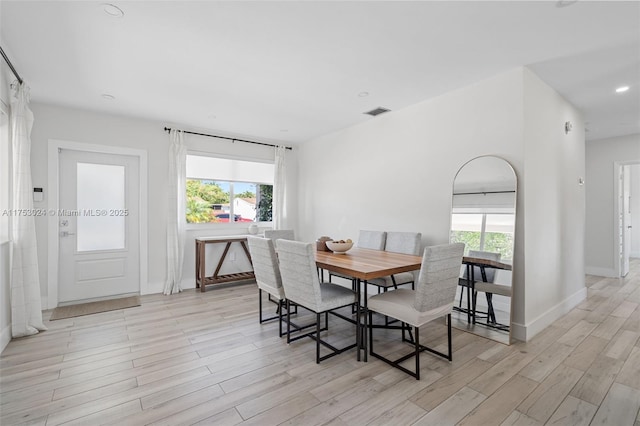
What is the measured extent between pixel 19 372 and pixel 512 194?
169 inches

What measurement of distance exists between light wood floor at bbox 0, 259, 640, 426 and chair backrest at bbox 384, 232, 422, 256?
0.83m

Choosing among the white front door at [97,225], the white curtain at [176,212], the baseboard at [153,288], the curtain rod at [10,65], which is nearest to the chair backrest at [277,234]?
the white curtain at [176,212]

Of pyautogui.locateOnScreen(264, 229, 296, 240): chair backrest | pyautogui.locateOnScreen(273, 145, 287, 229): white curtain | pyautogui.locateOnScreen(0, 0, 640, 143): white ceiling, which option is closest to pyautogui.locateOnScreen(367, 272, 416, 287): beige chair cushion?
pyautogui.locateOnScreen(264, 229, 296, 240): chair backrest

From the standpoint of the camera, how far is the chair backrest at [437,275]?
210 cm

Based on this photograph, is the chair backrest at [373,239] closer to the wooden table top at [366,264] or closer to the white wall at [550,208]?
the wooden table top at [366,264]

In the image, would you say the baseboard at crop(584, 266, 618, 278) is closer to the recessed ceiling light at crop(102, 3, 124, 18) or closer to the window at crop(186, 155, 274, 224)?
the window at crop(186, 155, 274, 224)

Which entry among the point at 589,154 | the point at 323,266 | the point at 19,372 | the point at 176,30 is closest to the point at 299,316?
the point at 323,266

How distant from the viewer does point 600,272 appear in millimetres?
5348

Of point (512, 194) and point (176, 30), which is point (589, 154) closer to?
point (512, 194)

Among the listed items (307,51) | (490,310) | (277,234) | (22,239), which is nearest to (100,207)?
(22,239)

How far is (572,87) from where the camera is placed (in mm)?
3252

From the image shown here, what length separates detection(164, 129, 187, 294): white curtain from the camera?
14.5 feet

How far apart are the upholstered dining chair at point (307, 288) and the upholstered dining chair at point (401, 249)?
28.1 inches

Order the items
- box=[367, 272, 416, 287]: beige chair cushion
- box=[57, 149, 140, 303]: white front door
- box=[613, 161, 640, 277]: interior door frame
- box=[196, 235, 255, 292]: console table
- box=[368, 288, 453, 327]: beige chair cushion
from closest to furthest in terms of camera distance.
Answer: box=[368, 288, 453, 327]: beige chair cushion, box=[367, 272, 416, 287]: beige chair cushion, box=[57, 149, 140, 303]: white front door, box=[196, 235, 255, 292]: console table, box=[613, 161, 640, 277]: interior door frame
